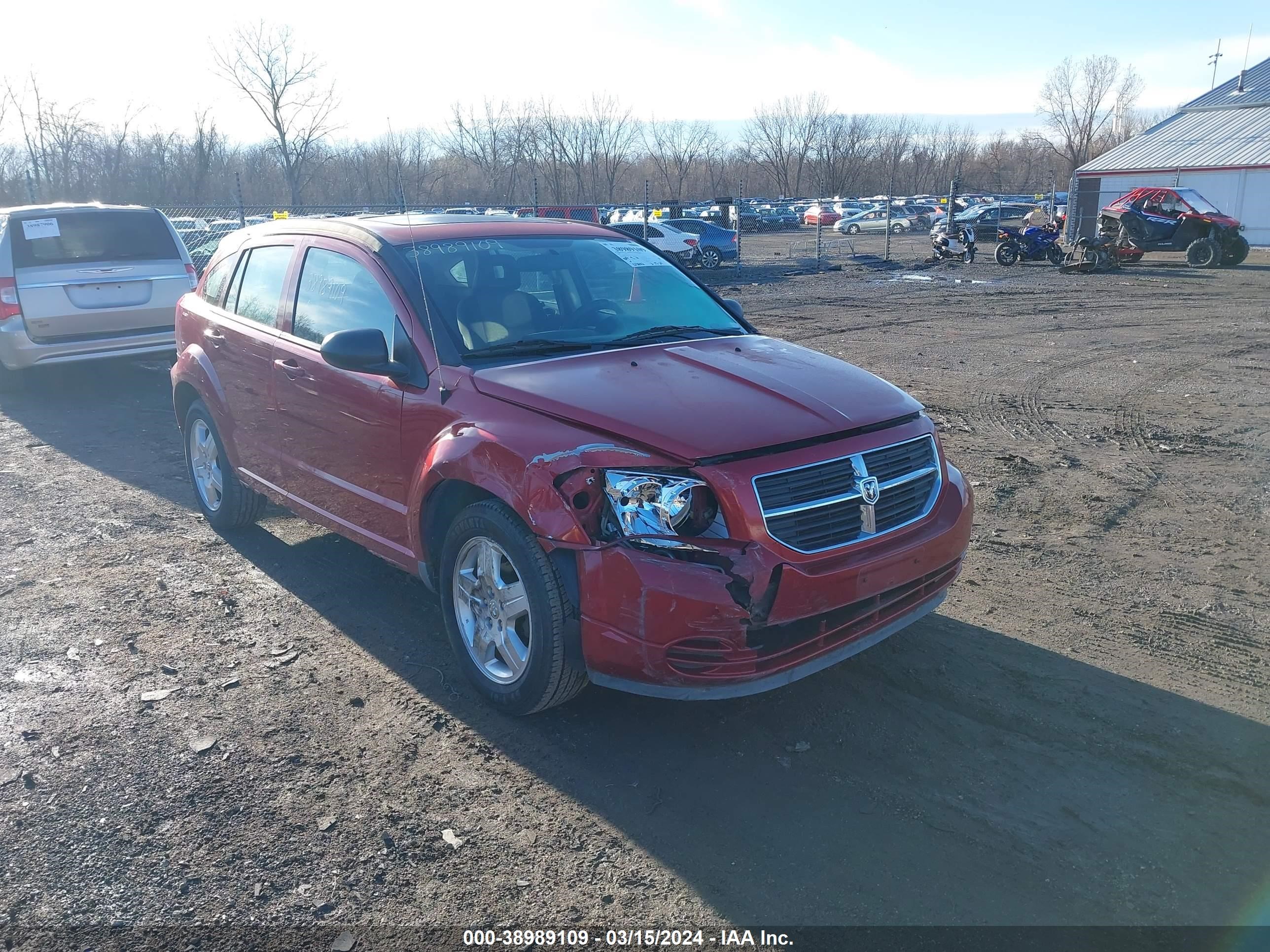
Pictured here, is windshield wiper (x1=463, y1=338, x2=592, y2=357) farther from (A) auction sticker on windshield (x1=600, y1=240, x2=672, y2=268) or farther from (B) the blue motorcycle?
(B) the blue motorcycle

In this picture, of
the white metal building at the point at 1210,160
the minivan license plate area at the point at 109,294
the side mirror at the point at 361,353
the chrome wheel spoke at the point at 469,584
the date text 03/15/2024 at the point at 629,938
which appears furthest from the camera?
the white metal building at the point at 1210,160

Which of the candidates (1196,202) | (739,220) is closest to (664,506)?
(739,220)

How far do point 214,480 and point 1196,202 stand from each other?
2837cm

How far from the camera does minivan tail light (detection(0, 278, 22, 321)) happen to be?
9.64 m

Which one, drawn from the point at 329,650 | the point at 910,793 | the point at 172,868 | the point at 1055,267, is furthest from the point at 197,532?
the point at 1055,267

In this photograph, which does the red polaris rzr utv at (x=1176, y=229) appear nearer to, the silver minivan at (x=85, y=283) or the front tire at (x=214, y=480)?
the silver minivan at (x=85, y=283)

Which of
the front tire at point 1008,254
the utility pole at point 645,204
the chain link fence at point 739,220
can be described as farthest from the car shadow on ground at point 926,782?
the front tire at point 1008,254

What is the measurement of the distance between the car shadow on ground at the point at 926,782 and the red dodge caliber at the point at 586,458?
355 millimetres

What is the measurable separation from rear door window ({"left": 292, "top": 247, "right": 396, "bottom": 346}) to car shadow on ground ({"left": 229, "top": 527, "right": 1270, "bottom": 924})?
1.58m

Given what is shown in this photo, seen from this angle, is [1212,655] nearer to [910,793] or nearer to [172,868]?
[910,793]

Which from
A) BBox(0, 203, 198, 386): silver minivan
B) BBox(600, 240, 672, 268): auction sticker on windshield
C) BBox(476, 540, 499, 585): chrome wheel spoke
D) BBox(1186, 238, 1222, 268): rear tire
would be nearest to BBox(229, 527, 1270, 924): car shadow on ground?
BBox(476, 540, 499, 585): chrome wheel spoke

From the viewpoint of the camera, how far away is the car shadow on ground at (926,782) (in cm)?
280

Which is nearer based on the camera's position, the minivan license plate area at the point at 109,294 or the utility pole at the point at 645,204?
the minivan license plate area at the point at 109,294

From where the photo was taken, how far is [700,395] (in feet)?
12.0
